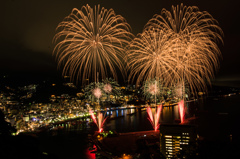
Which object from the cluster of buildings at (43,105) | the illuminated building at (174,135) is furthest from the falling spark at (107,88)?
the illuminated building at (174,135)

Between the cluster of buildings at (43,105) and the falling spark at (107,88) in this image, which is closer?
the cluster of buildings at (43,105)

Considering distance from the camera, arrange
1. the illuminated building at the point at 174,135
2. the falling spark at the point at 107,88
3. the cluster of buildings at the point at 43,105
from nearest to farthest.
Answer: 1. the illuminated building at the point at 174,135
2. the cluster of buildings at the point at 43,105
3. the falling spark at the point at 107,88

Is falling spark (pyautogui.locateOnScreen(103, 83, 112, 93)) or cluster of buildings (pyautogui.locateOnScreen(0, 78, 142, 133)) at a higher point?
falling spark (pyautogui.locateOnScreen(103, 83, 112, 93))

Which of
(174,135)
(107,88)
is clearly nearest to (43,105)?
(107,88)

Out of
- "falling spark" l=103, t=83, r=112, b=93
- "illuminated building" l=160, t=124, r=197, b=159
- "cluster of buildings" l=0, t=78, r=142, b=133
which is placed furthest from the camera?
"falling spark" l=103, t=83, r=112, b=93

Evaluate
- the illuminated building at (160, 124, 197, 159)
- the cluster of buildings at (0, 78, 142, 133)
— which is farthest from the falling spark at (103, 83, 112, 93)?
the illuminated building at (160, 124, 197, 159)

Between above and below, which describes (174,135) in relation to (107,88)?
below

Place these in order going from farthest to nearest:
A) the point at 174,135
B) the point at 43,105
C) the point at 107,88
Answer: the point at 107,88 < the point at 43,105 < the point at 174,135

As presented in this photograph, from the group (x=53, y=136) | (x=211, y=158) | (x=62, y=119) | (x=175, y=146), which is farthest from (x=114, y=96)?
(x=211, y=158)

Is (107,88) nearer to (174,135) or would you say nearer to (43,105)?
(43,105)

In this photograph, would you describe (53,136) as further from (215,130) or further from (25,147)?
(25,147)

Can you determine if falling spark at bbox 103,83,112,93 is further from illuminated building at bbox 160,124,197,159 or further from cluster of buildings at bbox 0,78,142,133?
illuminated building at bbox 160,124,197,159

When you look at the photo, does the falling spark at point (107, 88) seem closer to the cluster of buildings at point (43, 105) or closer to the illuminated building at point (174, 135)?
the cluster of buildings at point (43, 105)

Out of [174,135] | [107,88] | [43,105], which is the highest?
[107,88]
